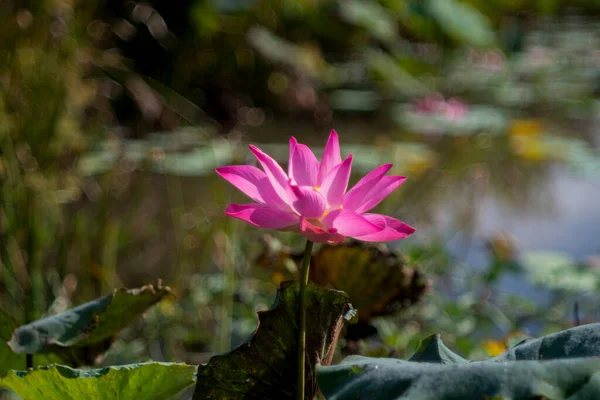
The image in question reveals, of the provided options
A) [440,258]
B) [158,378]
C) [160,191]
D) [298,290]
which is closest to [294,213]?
[298,290]

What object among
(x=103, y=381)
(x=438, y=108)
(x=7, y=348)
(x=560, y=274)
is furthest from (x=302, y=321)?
(x=438, y=108)

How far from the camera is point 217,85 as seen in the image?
411 cm

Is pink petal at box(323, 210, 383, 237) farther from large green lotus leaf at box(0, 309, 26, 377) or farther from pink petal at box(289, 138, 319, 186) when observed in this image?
large green lotus leaf at box(0, 309, 26, 377)

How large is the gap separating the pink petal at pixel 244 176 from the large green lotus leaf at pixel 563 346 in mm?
217

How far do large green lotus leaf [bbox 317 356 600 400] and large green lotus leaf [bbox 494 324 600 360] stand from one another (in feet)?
0.16

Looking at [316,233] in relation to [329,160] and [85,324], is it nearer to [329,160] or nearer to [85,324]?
[329,160]

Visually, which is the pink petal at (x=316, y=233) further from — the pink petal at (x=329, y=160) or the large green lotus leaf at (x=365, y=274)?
the large green lotus leaf at (x=365, y=274)

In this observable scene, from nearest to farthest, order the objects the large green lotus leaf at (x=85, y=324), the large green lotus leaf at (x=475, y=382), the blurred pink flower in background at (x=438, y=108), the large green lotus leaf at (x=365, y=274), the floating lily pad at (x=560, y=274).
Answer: the large green lotus leaf at (x=475, y=382) → the large green lotus leaf at (x=85, y=324) → the large green lotus leaf at (x=365, y=274) → the floating lily pad at (x=560, y=274) → the blurred pink flower in background at (x=438, y=108)

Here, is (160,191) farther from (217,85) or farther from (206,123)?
(217,85)

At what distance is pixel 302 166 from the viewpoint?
0.59 metres

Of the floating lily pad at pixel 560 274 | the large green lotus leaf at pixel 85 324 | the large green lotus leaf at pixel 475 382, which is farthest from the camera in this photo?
the floating lily pad at pixel 560 274

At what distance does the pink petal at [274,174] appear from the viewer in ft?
1.79

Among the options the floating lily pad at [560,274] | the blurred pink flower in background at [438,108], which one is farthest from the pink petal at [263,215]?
the blurred pink flower in background at [438,108]

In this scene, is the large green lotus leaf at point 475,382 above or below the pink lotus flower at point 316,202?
below
